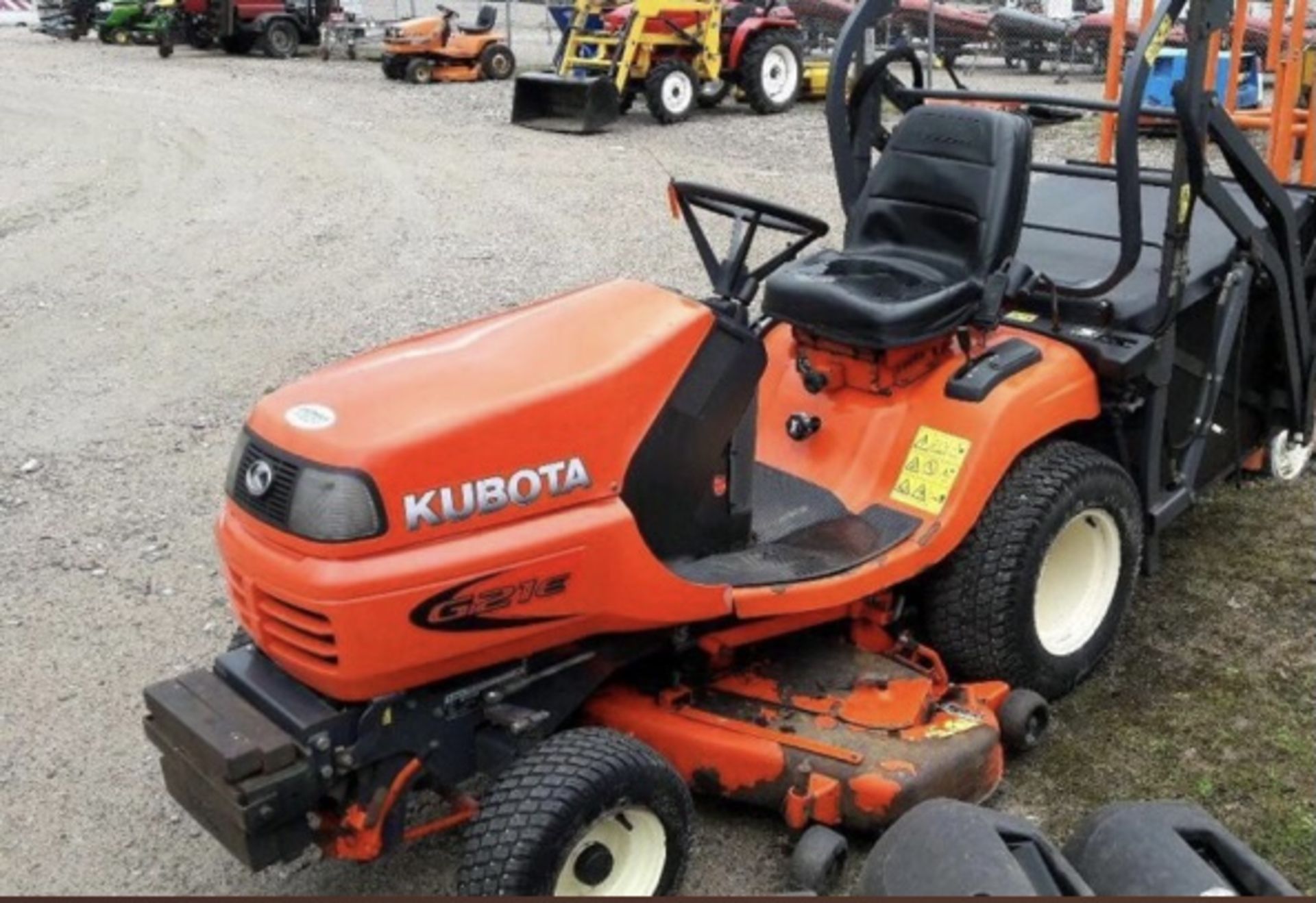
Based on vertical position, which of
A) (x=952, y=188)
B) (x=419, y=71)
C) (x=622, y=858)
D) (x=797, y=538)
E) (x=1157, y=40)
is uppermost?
(x=1157, y=40)

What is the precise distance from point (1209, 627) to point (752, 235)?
1810 millimetres

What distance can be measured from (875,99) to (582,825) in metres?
2.55

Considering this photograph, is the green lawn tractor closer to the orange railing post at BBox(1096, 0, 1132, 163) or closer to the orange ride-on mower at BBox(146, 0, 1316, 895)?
the orange railing post at BBox(1096, 0, 1132, 163)

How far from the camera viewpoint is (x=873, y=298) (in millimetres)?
3561

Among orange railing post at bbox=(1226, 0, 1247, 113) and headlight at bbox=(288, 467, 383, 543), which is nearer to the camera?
headlight at bbox=(288, 467, 383, 543)

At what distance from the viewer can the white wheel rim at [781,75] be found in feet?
46.3

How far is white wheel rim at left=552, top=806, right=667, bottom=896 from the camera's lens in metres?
2.82

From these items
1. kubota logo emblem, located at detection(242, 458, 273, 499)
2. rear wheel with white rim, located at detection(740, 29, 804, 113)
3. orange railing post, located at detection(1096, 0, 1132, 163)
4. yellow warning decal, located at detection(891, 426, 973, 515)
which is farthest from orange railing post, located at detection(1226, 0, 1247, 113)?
rear wheel with white rim, located at detection(740, 29, 804, 113)

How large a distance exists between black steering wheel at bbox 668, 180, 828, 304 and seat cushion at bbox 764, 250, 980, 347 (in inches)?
9.6

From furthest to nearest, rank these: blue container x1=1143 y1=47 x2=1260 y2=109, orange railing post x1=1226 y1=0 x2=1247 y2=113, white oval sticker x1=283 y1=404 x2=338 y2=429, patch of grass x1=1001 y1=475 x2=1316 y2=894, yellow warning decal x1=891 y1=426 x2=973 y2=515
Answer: blue container x1=1143 y1=47 x2=1260 y2=109 < orange railing post x1=1226 y1=0 x2=1247 y2=113 < yellow warning decal x1=891 y1=426 x2=973 y2=515 < patch of grass x1=1001 y1=475 x2=1316 y2=894 < white oval sticker x1=283 y1=404 x2=338 y2=429

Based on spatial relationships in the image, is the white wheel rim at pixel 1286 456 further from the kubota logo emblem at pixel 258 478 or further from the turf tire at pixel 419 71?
the turf tire at pixel 419 71

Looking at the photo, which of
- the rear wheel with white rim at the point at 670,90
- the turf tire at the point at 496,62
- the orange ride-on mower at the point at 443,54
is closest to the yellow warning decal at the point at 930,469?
the rear wheel with white rim at the point at 670,90

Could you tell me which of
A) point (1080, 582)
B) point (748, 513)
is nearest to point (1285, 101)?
point (1080, 582)

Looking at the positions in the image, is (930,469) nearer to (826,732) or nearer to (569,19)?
(826,732)
